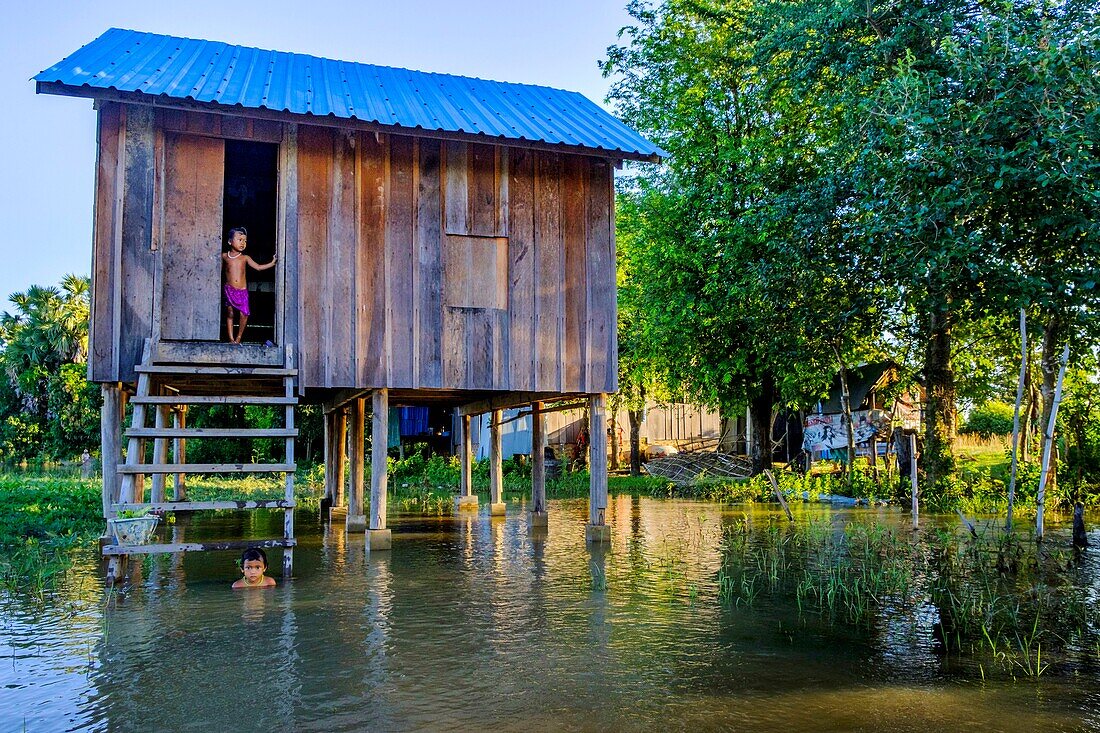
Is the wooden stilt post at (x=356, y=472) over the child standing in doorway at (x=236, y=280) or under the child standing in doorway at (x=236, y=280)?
under

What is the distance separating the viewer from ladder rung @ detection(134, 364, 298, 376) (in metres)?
10.1

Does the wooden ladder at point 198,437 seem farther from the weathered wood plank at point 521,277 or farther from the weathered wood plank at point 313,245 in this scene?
the weathered wood plank at point 521,277

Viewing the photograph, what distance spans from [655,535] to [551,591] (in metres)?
5.76

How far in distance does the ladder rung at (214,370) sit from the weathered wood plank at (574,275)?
379cm

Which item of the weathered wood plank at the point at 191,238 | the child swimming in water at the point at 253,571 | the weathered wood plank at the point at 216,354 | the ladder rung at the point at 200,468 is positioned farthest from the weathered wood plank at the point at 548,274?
the child swimming in water at the point at 253,571

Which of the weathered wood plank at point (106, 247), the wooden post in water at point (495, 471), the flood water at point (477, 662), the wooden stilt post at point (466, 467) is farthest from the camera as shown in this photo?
the wooden stilt post at point (466, 467)

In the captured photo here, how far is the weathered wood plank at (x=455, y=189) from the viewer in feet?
Answer: 39.6

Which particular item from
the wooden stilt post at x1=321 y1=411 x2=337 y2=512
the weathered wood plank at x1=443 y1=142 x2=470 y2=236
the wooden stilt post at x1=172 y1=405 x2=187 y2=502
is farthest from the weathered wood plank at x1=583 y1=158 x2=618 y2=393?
the wooden stilt post at x1=321 y1=411 x2=337 y2=512

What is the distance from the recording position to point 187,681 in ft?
19.4

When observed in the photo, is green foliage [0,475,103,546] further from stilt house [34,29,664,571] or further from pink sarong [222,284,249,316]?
pink sarong [222,284,249,316]

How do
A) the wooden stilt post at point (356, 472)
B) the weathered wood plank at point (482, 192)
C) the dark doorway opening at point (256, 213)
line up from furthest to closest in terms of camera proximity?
the wooden stilt post at point (356, 472) < the dark doorway opening at point (256, 213) < the weathered wood plank at point (482, 192)

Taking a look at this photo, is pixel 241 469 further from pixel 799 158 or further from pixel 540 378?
pixel 799 158

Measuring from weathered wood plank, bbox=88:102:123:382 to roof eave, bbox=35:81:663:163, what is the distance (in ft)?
1.74

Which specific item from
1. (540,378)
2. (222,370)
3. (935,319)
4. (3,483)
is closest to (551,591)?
(540,378)
